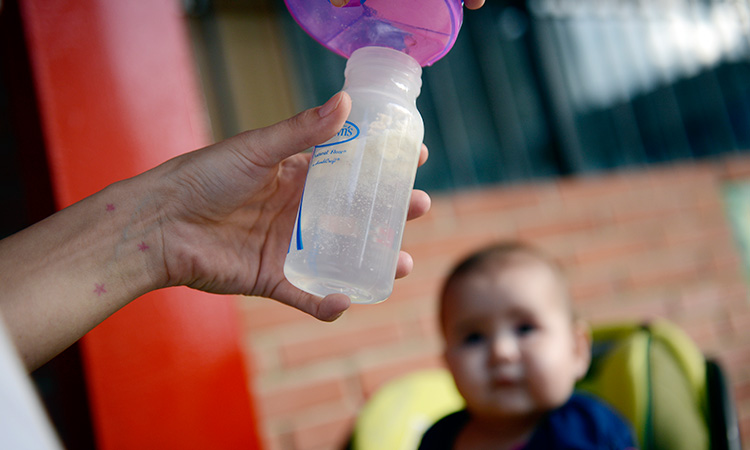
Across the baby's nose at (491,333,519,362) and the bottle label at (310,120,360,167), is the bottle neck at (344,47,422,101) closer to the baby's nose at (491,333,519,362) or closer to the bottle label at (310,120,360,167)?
the bottle label at (310,120,360,167)

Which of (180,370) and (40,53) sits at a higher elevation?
(40,53)

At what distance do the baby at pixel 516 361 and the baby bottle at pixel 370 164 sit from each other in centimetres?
59

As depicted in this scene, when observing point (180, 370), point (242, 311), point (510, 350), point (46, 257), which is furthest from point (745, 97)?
point (46, 257)

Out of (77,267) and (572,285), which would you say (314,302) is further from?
(572,285)

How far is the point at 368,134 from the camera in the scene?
0.77 m

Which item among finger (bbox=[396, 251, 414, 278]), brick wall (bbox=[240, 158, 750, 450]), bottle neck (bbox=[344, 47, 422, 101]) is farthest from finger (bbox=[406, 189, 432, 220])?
brick wall (bbox=[240, 158, 750, 450])

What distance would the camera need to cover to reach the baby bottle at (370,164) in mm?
768

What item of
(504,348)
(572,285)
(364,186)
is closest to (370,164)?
(364,186)

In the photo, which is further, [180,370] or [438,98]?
[438,98]

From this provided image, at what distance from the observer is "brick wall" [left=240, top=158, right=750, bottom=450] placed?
1798 mm

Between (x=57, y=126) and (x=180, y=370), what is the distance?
0.64 metres

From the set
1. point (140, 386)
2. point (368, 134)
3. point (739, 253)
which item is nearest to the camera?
point (368, 134)

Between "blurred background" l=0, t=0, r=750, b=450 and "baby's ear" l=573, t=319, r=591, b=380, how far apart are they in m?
0.70

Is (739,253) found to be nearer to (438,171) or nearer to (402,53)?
(438,171)
